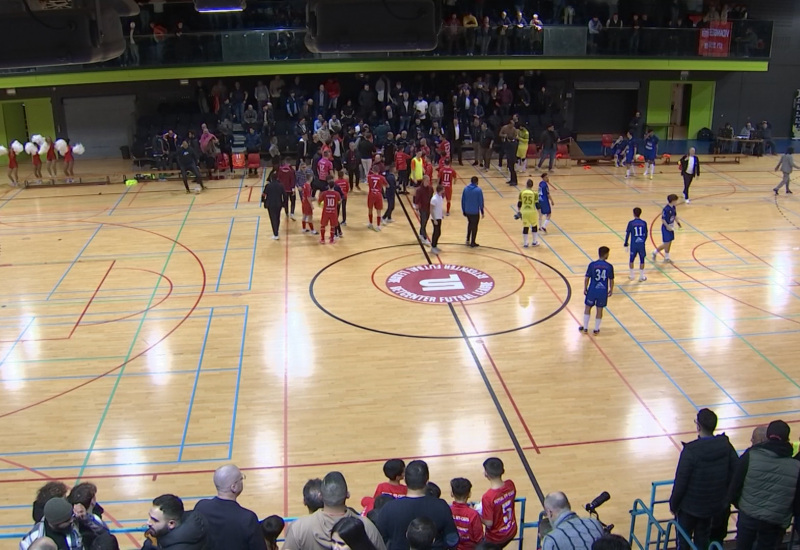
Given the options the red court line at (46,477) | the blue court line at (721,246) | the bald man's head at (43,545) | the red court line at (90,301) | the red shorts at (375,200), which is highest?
the bald man's head at (43,545)

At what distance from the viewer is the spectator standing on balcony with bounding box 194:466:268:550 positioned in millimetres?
5293

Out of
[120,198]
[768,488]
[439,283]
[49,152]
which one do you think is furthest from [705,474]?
[49,152]

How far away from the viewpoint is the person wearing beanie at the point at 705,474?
22.2 ft

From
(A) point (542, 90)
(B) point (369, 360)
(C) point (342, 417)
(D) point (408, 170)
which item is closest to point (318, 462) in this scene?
(C) point (342, 417)

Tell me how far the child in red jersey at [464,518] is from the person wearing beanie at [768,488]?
2.26 meters

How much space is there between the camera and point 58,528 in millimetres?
5648

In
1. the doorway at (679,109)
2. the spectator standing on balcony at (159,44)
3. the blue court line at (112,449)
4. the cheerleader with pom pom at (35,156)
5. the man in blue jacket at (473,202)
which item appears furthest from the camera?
the doorway at (679,109)

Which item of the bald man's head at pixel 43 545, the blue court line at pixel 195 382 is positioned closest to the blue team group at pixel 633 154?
the blue court line at pixel 195 382

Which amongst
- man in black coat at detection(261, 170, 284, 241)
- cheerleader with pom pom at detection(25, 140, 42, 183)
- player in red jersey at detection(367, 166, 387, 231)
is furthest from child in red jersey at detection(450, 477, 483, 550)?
cheerleader with pom pom at detection(25, 140, 42, 183)

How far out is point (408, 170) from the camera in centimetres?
2434

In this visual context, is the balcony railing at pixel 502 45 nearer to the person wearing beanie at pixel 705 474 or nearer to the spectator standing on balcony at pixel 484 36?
the spectator standing on balcony at pixel 484 36

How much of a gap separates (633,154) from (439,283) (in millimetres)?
13751

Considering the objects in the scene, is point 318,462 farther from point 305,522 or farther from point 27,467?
point 305,522

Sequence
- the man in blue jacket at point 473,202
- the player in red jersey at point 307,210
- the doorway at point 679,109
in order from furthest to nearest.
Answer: the doorway at point 679,109 < the player in red jersey at point 307,210 < the man in blue jacket at point 473,202
